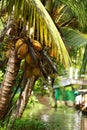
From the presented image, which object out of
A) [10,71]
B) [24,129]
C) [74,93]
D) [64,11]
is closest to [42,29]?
[10,71]

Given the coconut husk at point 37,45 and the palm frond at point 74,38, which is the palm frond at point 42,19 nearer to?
the coconut husk at point 37,45

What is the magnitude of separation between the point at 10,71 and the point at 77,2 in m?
2.03

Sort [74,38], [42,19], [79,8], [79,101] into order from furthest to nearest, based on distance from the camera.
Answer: [79,101]
[74,38]
[79,8]
[42,19]

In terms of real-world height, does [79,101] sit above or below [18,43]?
below

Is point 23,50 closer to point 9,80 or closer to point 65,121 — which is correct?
point 9,80

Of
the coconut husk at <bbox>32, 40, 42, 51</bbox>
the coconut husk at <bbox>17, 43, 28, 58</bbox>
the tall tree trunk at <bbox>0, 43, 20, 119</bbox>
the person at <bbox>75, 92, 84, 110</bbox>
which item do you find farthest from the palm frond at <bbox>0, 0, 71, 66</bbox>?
the person at <bbox>75, 92, 84, 110</bbox>

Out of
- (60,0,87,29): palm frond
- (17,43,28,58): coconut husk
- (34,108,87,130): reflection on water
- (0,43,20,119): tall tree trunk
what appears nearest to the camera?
(60,0,87,29): palm frond

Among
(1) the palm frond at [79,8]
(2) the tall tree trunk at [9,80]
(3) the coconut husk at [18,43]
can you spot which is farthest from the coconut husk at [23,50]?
(1) the palm frond at [79,8]

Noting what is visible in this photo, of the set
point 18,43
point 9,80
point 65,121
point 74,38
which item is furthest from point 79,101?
point 18,43

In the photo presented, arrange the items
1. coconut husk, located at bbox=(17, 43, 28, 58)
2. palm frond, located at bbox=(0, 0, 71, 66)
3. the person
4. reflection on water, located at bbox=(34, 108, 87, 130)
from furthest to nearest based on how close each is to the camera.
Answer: the person
reflection on water, located at bbox=(34, 108, 87, 130)
coconut husk, located at bbox=(17, 43, 28, 58)
palm frond, located at bbox=(0, 0, 71, 66)

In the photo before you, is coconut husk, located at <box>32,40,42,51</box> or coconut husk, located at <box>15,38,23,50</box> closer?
coconut husk, located at <box>15,38,23,50</box>

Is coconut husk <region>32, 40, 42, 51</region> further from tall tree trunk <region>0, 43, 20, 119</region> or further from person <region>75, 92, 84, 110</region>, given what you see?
person <region>75, 92, 84, 110</region>

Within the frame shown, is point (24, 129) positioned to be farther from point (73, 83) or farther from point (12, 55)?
point (73, 83)

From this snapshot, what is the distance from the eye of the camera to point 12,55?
9.02 meters
